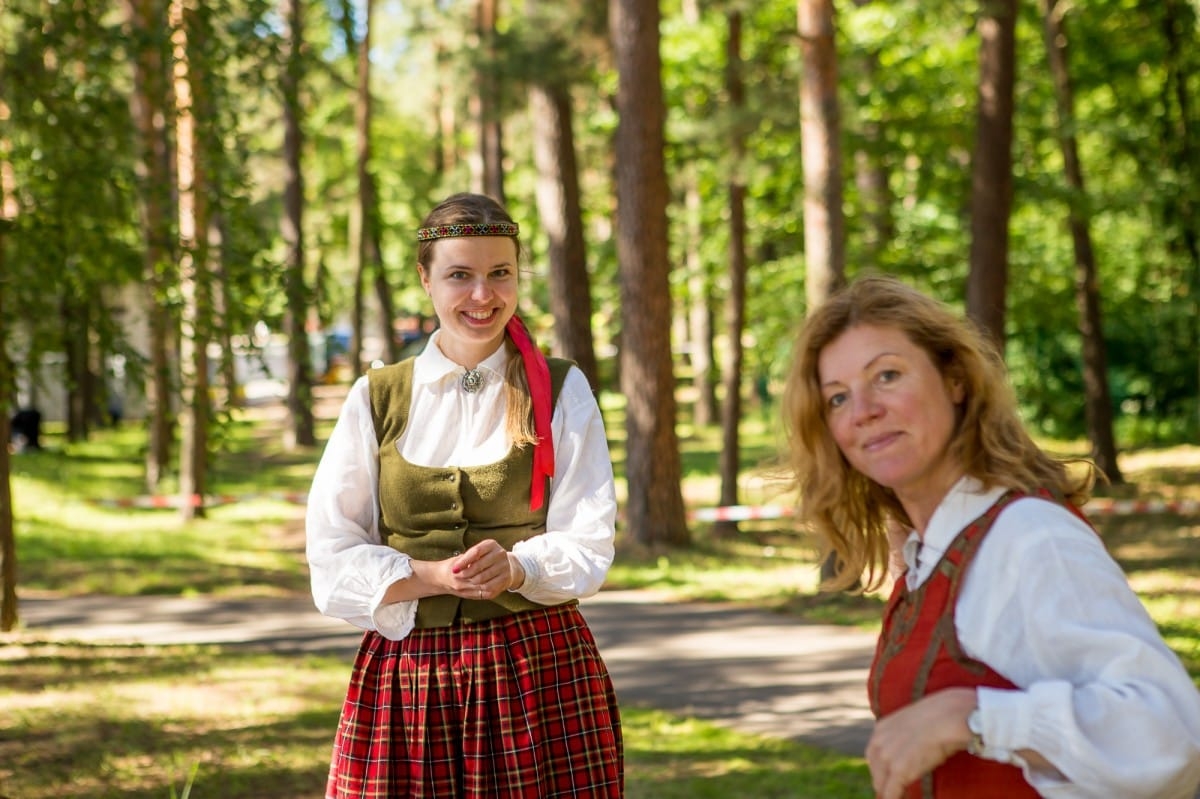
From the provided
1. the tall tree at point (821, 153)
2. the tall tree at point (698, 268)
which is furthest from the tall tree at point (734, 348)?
the tall tree at point (821, 153)

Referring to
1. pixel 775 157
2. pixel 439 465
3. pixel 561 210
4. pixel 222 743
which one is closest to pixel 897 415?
pixel 439 465

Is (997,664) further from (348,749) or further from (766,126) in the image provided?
(766,126)

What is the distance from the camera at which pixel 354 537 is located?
3.43 m

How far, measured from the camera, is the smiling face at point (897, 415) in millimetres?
2277

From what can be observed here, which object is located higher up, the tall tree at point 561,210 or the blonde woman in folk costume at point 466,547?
the tall tree at point 561,210

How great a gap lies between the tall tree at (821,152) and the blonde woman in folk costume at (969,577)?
10296 millimetres

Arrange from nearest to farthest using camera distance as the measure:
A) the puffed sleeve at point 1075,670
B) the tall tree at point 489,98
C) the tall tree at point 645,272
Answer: the puffed sleeve at point 1075,670
the tall tree at point 645,272
the tall tree at point 489,98

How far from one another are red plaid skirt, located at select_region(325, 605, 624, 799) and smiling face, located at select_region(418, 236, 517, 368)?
2.23ft

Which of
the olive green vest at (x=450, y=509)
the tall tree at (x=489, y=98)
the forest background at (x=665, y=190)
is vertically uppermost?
the tall tree at (x=489, y=98)

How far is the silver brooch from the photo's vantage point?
11.5 ft

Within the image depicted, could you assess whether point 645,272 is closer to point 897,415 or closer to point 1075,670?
point 897,415

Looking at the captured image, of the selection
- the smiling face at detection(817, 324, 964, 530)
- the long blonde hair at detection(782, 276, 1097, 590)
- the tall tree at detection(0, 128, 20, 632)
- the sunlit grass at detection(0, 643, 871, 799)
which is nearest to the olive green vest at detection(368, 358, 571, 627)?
the long blonde hair at detection(782, 276, 1097, 590)

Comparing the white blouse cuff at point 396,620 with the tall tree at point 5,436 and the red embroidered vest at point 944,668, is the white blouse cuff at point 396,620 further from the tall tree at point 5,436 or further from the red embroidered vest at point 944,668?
the tall tree at point 5,436

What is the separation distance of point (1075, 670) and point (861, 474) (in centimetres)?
65
